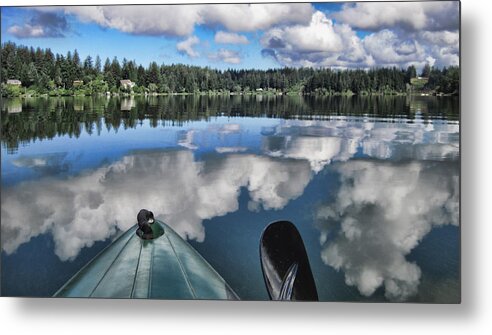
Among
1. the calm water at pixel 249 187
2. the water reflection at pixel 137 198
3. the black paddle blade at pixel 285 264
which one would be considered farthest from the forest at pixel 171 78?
the black paddle blade at pixel 285 264

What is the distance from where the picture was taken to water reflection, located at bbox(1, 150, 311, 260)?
12.1 feet

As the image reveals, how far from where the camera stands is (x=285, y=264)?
3.59 m

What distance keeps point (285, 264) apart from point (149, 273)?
881mm

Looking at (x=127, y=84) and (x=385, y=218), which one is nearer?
(x=385, y=218)

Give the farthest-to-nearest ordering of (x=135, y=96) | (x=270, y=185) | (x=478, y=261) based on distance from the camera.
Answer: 1. (x=135, y=96)
2. (x=270, y=185)
3. (x=478, y=261)

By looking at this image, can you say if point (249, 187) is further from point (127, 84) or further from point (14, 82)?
point (14, 82)

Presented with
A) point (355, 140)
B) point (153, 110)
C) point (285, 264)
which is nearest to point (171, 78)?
point (153, 110)

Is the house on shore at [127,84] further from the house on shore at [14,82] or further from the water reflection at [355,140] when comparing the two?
the water reflection at [355,140]

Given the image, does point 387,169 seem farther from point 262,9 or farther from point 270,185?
point 262,9

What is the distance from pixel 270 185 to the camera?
3691 mm

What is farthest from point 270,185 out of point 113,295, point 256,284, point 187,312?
point 113,295

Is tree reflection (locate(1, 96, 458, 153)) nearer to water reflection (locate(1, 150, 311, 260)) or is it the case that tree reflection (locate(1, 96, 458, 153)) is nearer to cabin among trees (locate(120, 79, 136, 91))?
cabin among trees (locate(120, 79, 136, 91))

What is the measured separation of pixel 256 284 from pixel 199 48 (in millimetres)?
1616

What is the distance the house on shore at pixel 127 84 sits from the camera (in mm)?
3836
